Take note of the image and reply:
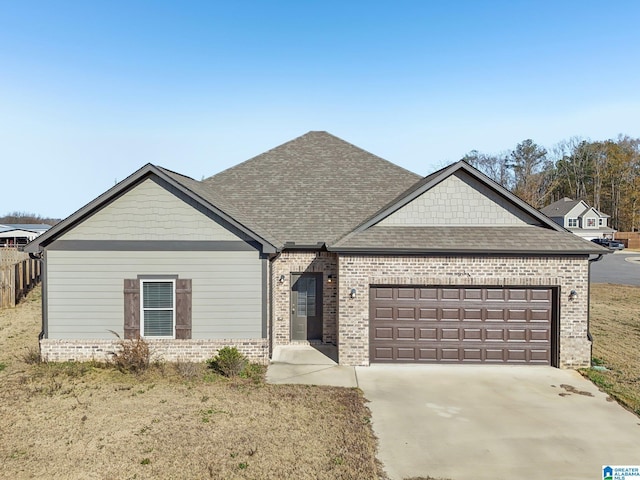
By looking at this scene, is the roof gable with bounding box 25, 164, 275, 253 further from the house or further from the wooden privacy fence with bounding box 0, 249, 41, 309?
the wooden privacy fence with bounding box 0, 249, 41, 309

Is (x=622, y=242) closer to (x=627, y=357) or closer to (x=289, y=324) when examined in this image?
(x=627, y=357)

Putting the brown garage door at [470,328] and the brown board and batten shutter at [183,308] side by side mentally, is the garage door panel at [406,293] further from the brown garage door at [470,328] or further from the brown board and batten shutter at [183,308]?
the brown board and batten shutter at [183,308]

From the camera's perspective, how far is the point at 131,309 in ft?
36.8

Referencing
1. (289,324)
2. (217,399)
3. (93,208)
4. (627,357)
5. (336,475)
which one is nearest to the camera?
(336,475)

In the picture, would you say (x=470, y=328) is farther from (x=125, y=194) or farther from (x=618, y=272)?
(x=618, y=272)

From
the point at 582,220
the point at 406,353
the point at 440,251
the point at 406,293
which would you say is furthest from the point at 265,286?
the point at 582,220

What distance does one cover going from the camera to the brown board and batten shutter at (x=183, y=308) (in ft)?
36.9

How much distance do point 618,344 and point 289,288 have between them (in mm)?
11112

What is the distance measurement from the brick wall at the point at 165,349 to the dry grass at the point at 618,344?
8875 mm

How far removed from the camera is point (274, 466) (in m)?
6.24

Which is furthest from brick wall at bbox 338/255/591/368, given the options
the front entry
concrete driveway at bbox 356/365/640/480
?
the front entry

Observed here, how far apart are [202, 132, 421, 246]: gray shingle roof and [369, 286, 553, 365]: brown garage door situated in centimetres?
368

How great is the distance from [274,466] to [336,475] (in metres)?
0.99

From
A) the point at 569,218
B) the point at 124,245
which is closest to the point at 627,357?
the point at 124,245
